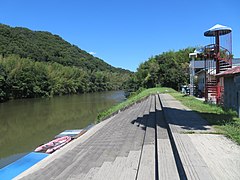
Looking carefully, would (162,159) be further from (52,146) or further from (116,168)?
(52,146)

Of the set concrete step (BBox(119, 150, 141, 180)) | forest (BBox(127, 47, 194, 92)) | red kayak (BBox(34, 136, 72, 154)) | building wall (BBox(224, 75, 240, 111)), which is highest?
forest (BBox(127, 47, 194, 92))

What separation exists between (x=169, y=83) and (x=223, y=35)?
2501 centimetres

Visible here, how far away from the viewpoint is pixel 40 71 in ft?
180

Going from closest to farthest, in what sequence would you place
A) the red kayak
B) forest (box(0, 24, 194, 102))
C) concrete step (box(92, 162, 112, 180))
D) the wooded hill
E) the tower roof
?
concrete step (box(92, 162, 112, 180))
the red kayak
the tower roof
forest (box(0, 24, 194, 102))
the wooded hill

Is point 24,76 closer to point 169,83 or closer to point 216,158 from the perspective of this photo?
point 169,83

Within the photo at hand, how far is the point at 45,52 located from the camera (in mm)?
78688

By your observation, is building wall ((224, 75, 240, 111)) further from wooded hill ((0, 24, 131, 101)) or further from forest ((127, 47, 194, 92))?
wooded hill ((0, 24, 131, 101))

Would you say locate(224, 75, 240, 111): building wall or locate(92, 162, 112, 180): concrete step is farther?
locate(224, 75, 240, 111): building wall

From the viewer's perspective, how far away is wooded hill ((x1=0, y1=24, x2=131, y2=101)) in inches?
1832

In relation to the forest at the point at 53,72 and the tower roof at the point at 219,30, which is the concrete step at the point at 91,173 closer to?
the tower roof at the point at 219,30

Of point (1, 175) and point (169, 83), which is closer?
point (1, 175)

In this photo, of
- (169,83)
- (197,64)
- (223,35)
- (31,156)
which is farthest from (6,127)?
(169,83)

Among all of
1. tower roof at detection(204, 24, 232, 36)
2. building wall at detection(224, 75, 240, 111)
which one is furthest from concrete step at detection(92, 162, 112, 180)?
tower roof at detection(204, 24, 232, 36)

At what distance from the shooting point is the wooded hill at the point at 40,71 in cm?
4653
